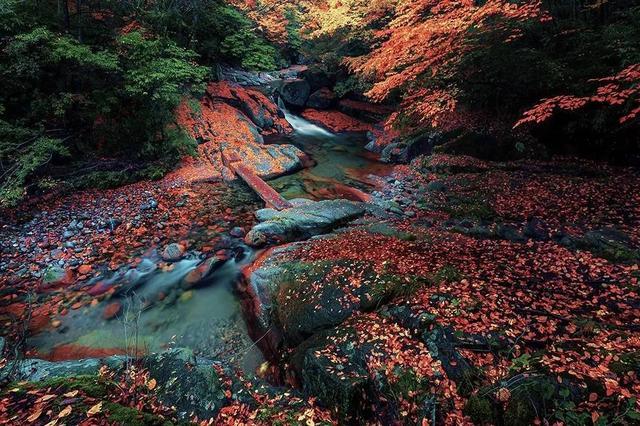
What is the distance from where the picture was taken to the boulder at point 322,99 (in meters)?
24.4

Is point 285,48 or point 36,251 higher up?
point 285,48

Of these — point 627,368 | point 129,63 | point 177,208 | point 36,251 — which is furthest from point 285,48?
point 627,368

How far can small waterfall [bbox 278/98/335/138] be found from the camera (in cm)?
2108

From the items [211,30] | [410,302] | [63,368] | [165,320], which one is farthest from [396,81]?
[211,30]

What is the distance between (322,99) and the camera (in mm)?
24406

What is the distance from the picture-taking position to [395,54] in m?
8.29

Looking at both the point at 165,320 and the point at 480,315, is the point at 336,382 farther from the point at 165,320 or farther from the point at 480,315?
→ the point at 165,320

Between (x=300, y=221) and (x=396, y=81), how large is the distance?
4.70 meters

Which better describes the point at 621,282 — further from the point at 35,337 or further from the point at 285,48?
the point at 285,48

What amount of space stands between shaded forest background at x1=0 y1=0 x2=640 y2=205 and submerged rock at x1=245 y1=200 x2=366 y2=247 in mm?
3588

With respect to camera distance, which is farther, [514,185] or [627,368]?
[514,185]

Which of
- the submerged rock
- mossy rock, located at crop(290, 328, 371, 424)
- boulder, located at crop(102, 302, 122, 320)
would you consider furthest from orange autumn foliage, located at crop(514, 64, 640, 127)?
boulder, located at crop(102, 302, 122, 320)

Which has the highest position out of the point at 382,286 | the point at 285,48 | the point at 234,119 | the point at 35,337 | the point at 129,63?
the point at 285,48

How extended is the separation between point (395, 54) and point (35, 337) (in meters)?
10.1
